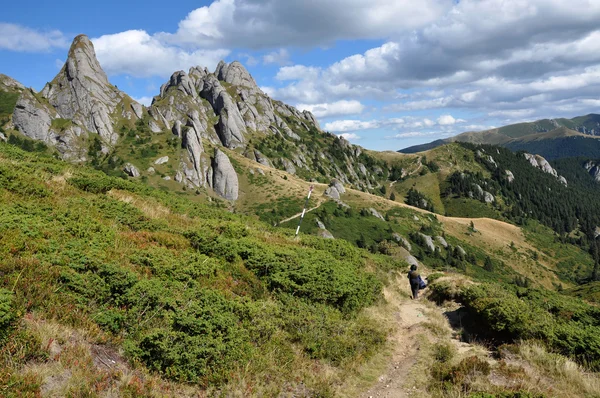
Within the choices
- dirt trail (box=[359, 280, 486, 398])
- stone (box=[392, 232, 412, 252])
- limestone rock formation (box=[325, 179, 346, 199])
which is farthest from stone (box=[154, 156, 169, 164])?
dirt trail (box=[359, 280, 486, 398])

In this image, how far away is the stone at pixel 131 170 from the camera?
116 m

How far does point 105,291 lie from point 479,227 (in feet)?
553

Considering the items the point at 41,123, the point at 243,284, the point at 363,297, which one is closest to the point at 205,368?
the point at 243,284

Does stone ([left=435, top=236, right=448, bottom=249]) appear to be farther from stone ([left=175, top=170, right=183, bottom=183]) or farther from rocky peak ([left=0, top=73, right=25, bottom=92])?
rocky peak ([left=0, top=73, right=25, bottom=92])

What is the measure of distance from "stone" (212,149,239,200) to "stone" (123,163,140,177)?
27.6m

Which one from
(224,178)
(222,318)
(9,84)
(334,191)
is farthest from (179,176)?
(222,318)

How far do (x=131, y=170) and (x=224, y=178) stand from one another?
32842mm

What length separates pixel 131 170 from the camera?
11656cm

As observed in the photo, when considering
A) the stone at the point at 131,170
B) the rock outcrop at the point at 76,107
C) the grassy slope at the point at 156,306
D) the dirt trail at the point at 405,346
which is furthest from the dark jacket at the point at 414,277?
the rock outcrop at the point at 76,107

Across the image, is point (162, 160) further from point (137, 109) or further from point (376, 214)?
point (376, 214)

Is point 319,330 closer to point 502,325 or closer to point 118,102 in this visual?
point 502,325

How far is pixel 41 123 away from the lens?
396ft

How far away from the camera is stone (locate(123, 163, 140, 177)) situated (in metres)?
116

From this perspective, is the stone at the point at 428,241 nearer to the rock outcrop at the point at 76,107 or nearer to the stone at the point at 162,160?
the stone at the point at 162,160
